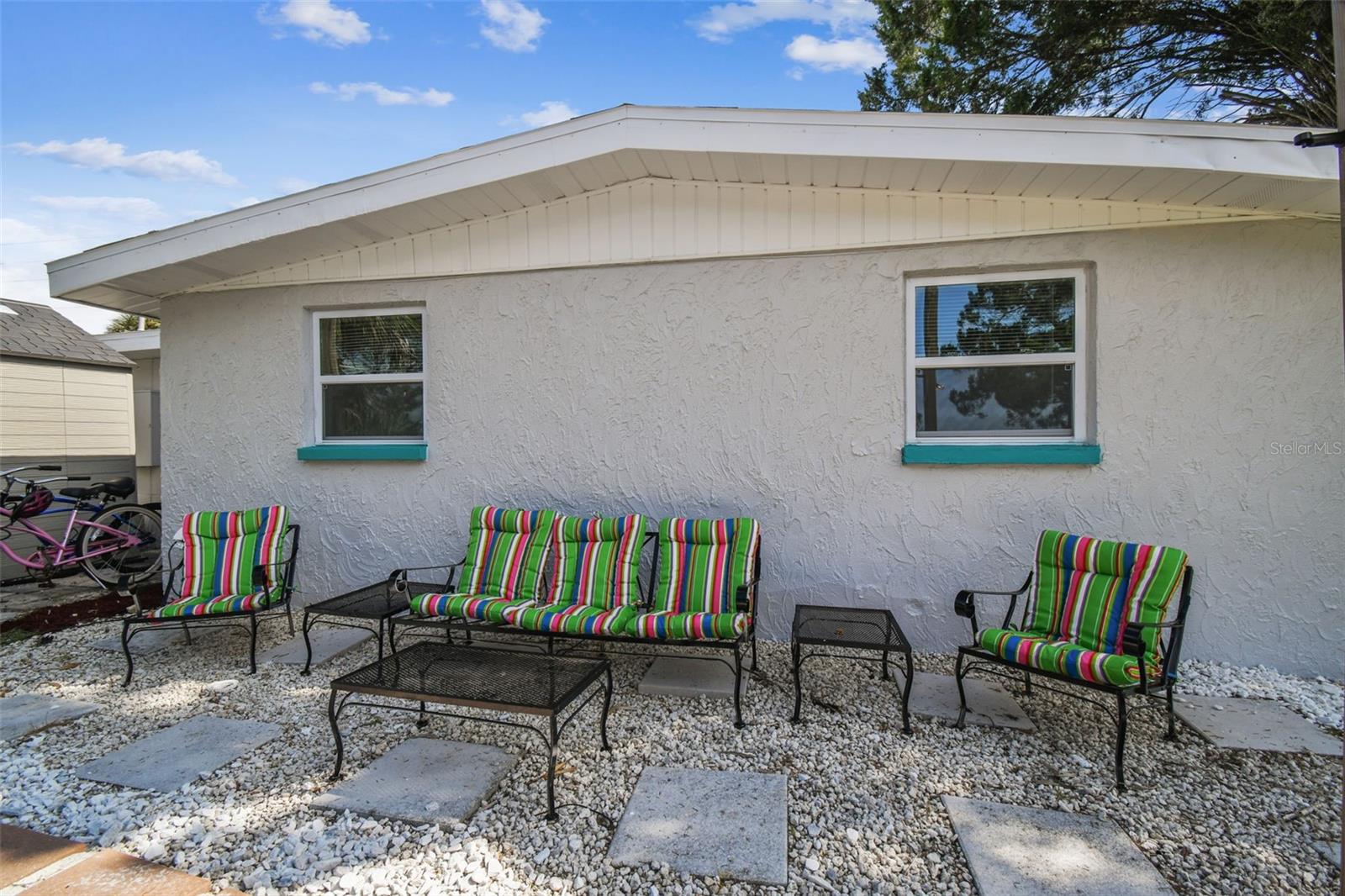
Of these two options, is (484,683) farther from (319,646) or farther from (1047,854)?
(319,646)

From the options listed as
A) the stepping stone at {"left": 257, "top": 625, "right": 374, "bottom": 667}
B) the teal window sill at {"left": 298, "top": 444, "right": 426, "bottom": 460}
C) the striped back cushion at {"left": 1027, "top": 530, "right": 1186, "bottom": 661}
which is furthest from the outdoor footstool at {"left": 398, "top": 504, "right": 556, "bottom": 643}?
the striped back cushion at {"left": 1027, "top": 530, "right": 1186, "bottom": 661}

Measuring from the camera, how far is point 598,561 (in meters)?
4.14

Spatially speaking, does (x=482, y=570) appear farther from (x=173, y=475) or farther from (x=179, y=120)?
(x=179, y=120)

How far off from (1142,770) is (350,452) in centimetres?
529

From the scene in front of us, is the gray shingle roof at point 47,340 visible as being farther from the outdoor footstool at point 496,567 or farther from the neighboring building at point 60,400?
the outdoor footstool at point 496,567

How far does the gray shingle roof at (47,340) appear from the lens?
292 inches

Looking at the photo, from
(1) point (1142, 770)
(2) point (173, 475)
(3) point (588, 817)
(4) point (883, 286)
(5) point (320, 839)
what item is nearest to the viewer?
(5) point (320, 839)

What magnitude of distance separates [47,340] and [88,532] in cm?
378

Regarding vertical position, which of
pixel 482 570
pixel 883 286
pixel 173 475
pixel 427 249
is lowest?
pixel 482 570

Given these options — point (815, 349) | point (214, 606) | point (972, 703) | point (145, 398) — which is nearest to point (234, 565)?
point (214, 606)

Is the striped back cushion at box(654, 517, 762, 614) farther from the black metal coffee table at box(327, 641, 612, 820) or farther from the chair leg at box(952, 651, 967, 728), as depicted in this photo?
the chair leg at box(952, 651, 967, 728)

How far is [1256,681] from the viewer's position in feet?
12.1

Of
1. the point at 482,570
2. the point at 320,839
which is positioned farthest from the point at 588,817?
the point at 482,570

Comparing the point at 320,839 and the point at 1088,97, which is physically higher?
the point at 1088,97
